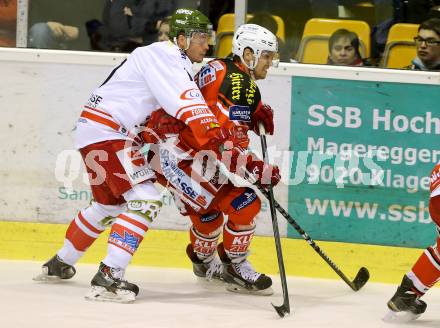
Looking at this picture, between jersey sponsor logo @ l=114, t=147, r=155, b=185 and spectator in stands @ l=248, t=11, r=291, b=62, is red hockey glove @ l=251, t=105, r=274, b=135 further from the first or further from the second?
spectator in stands @ l=248, t=11, r=291, b=62

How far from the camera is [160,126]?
4688 millimetres

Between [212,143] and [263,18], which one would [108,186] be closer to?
[212,143]

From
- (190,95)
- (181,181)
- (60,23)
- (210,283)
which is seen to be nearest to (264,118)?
(181,181)

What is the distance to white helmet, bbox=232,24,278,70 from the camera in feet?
15.5

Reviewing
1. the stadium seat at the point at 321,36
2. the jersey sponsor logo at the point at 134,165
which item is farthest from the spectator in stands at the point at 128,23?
the jersey sponsor logo at the point at 134,165

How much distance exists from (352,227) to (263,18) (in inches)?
46.9

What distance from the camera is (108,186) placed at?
15.2 ft

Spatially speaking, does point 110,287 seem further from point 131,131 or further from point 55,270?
point 131,131

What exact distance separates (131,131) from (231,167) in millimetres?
459

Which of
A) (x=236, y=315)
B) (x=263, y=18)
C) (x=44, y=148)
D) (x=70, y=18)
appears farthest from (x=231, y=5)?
(x=236, y=315)

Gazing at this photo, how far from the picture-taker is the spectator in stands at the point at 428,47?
543 cm

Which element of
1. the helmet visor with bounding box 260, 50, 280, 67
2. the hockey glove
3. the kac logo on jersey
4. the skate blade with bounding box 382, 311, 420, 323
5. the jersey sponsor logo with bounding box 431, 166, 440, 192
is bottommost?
the skate blade with bounding box 382, 311, 420, 323

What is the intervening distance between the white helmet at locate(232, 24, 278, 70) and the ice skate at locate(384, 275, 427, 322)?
45.7 inches

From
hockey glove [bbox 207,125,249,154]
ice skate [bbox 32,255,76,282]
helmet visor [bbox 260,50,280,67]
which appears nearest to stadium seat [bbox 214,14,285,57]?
helmet visor [bbox 260,50,280,67]
